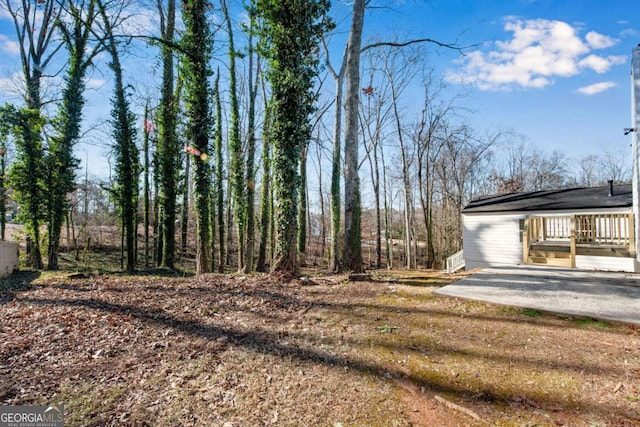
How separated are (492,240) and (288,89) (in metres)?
10.0

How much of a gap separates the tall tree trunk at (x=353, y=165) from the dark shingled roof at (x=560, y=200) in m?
7.49

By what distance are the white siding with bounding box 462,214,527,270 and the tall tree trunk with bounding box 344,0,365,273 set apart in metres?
7.30

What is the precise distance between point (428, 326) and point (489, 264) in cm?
943

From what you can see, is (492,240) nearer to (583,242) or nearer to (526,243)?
(526,243)

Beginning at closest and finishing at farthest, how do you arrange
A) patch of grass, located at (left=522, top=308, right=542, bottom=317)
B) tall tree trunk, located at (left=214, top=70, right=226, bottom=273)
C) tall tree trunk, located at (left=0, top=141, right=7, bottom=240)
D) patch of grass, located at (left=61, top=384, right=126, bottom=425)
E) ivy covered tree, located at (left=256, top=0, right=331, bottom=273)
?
patch of grass, located at (left=61, top=384, right=126, bottom=425) → patch of grass, located at (left=522, top=308, right=542, bottom=317) → ivy covered tree, located at (left=256, top=0, right=331, bottom=273) → tall tree trunk, located at (left=0, top=141, right=7, bottom=240) → tall tree trunk, located at (left=214, top=70, right=226, bottom=273)

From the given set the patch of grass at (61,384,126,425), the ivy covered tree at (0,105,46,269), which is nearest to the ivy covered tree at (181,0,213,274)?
the ivy covered tree at (0,105,46,269)

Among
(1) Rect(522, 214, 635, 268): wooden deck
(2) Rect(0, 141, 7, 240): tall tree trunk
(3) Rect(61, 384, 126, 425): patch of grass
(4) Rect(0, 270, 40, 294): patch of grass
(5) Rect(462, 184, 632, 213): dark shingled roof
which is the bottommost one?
(3) Rect(61, 384, 126, 425): patch of grass

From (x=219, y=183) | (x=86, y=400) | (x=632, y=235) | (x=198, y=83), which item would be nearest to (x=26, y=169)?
(x=219, y=183)

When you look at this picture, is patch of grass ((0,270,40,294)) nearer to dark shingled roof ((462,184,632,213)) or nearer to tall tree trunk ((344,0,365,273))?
tall tree trunk ((344,0,365,273))

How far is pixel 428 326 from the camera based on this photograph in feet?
11.9

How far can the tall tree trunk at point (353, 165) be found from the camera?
674cm

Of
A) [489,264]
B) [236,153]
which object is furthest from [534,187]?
[236,153]

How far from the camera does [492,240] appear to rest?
447 inches

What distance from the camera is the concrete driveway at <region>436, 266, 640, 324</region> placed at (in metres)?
3.88
